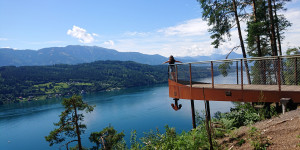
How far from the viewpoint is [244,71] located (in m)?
9.14

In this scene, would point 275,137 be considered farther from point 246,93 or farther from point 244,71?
point 244,71

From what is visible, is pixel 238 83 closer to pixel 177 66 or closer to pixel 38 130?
pixel 177 66

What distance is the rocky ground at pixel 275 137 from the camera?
4.21 m

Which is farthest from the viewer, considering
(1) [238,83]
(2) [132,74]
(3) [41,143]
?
(2) [132,74]

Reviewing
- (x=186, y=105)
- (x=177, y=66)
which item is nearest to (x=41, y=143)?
(x=186, y=105)

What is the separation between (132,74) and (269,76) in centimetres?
17551

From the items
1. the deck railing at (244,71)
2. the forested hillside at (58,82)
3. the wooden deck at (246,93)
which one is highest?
the deck railing at (244,71)

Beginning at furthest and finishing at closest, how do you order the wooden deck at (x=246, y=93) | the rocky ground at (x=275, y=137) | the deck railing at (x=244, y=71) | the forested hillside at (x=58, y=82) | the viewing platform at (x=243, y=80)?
the forested hillside at (x=58, y=82) → the deck railing at (x=244, y=71) → the viewing platform at (x=243, y=80) → the wooden deck at (x=246, y=93) → the rocky ground at (x=275, y=137)

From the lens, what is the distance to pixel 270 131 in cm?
502

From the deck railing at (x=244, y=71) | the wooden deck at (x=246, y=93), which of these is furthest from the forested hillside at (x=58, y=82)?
the wooden deck at (x=246, y=93)

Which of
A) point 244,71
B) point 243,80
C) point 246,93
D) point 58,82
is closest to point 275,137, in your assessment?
point 246,93

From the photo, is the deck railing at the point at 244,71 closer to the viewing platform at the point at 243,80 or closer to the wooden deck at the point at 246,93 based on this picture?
the viewing platform at the point at 243,80

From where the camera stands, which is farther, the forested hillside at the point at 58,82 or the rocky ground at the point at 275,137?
the forested hillside at the point at 58,82

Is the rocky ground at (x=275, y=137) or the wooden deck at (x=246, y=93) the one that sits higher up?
the wooden deck at (x=246, y=93)
